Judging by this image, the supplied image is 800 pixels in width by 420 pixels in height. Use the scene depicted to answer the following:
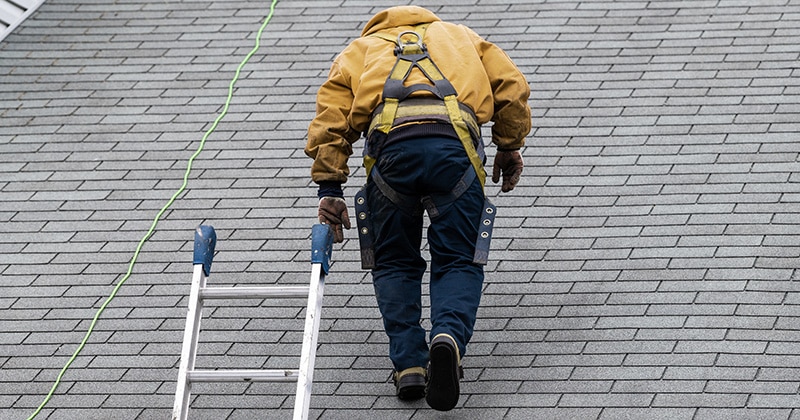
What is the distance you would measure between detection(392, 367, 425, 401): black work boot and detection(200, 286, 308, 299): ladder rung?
0.63m

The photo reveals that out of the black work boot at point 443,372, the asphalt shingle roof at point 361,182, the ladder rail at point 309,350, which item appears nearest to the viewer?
the ladder rail at point 309,350

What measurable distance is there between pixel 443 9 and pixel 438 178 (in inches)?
139

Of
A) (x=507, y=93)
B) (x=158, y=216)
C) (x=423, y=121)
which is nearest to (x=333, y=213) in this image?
(x=423, y=121)

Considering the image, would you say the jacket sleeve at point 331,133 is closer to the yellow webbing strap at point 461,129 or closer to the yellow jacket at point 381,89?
the yellow jacket at point 381,89

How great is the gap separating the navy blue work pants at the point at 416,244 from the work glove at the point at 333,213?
13 centimetres

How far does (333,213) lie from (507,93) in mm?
932

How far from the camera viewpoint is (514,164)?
5.72 metres

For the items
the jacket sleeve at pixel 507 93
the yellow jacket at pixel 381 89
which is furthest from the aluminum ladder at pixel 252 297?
the jacket sleeve at pixel 507 93

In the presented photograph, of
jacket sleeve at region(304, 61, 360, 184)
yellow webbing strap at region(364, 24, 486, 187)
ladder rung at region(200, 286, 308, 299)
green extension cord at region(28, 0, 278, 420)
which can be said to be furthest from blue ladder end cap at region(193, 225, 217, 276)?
green extension cord at region(28, 0, 278, 420)

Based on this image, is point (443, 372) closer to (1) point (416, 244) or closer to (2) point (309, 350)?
(2) point (309, 350)

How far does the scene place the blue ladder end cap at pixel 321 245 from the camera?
495 cm

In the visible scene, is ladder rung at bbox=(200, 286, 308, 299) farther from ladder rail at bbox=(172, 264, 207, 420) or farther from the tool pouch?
the tool pouch

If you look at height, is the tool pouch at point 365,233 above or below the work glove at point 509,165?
above

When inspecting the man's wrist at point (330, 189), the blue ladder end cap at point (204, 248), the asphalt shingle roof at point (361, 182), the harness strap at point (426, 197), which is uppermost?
the blue ladder end cap at point (204, 248)
